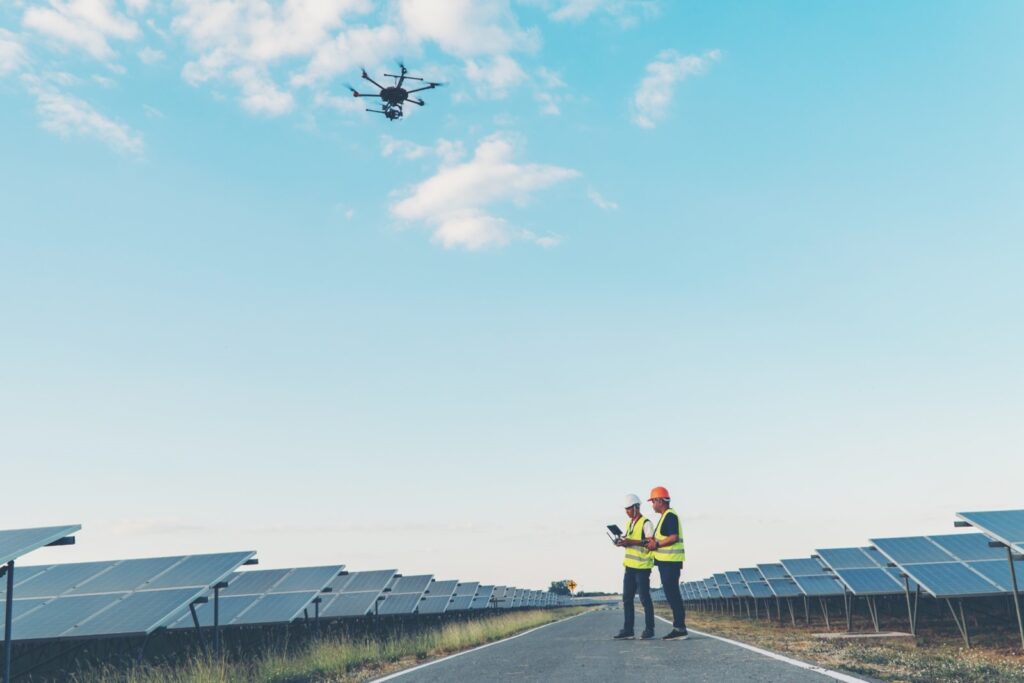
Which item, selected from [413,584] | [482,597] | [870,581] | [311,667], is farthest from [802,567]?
[482,597]

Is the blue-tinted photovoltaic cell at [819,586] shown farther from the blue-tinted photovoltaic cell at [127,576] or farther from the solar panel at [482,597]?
the solar panel at [482,597]

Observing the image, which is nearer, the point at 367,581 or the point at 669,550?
the point at 669,550

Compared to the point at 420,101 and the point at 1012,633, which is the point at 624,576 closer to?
the point at 1012,633

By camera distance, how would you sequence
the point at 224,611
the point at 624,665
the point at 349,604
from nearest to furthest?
the point at 624,665 → the point at 224,611 → the point at 349,604

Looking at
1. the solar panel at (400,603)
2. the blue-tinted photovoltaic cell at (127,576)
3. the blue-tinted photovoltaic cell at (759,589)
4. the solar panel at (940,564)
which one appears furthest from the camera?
the blue-tinted photovoltaic cell at (759,589)

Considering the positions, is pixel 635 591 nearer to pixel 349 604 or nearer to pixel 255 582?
pixel 255 582

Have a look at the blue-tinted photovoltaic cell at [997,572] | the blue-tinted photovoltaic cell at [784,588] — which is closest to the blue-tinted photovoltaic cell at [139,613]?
the blue-tinted photovoltaic cell at [997,572]

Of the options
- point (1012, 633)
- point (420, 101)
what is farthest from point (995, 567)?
point (420, 101)

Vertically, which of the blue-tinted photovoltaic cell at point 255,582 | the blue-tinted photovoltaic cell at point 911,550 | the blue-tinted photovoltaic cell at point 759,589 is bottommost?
the blue-tinted photovoltaic cell at point 759,589
